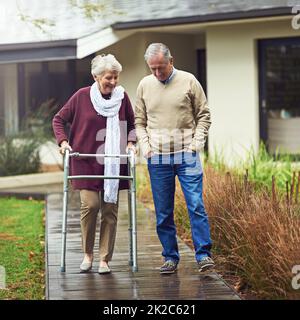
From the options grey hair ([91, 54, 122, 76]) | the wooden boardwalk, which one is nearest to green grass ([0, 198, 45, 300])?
the wooden boardwalk

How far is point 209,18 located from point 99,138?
8.09 meters

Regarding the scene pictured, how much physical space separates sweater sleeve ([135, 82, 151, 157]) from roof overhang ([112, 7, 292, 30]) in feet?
24.3

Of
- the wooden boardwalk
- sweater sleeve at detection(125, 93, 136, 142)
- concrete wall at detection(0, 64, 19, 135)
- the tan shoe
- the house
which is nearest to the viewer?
the wooden boardwalk

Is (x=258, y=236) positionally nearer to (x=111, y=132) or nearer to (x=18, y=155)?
(x=111, y=132)

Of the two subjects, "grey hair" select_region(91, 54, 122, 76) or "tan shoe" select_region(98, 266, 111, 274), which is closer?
"grey hair" select_region(91, 54, 122, 76)

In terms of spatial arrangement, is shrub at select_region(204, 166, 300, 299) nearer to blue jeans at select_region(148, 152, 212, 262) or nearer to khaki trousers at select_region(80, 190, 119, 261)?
blue jeans at select_region(148, 152, 212, 262)

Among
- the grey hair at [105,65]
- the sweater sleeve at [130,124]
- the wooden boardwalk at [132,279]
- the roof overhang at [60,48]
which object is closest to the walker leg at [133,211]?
the wooden boardwalk at [132,279]

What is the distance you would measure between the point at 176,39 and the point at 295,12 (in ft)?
14.0

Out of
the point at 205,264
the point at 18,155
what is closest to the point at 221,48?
the point at 18,155

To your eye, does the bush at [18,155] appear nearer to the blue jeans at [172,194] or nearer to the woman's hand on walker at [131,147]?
the woman's hand on walker at [131,147]

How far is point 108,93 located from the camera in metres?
7.59

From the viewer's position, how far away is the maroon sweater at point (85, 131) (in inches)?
297

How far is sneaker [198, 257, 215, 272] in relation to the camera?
24.1 ft

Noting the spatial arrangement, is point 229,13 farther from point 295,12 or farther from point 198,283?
point 198,283
